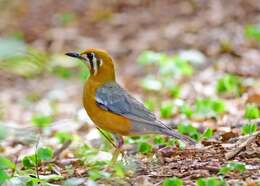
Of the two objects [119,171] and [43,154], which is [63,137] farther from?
[119,171]

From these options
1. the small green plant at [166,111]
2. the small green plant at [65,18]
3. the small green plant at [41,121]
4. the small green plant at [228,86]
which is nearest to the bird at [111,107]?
the small green plant at [166,111]

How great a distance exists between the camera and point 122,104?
6.05 m

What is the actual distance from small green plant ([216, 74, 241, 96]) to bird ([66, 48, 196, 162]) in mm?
3013

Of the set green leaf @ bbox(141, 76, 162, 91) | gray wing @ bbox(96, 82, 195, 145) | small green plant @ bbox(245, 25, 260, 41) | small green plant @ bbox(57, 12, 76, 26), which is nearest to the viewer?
gray wing @ bbox(96, 82, 195, 145)

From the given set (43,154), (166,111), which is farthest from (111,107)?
(166,111)

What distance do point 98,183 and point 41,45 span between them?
7795 millimetres

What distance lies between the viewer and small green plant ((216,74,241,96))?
9002mm

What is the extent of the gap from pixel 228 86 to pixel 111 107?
327 centimetres

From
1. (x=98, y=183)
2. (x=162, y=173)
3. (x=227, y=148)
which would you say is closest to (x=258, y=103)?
(x=227, y=148)

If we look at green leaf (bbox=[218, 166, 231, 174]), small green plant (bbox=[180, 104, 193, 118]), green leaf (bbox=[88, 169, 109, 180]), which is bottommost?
green leaf (bbox=[88, 169, 109, 180])

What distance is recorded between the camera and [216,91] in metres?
9.28

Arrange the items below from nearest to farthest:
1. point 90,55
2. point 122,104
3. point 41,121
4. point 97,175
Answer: point 97,175 < point 122,104 < point 90,55 < point 41,121

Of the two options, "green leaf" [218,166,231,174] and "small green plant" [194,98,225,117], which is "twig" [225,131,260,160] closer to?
"green leaf" [218,166,231,174]

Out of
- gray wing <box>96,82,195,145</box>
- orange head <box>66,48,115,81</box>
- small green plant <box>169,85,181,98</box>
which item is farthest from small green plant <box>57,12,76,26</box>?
gray wing <box>96,82,195,145</box>
